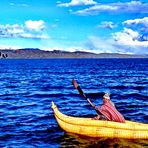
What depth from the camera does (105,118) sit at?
80.7 feet

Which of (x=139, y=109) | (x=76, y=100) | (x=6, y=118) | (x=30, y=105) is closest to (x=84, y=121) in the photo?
(x=6, y=118)

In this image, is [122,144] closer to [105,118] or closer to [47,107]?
[105,118]

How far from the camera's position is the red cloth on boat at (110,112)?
79.4 feet

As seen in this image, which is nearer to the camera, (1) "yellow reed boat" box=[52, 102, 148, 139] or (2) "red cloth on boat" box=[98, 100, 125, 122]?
(1) "yellow reed boat" box=[52, 102, 148, 139]

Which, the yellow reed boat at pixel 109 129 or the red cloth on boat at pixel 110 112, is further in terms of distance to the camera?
the red cloth on boat at pixel 110 112

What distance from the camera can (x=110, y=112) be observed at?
2422 centimetres

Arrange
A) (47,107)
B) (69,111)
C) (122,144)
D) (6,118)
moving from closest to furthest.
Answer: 1. (122,144)
2. (6,118)
3. (69,111)
4. (47,107)

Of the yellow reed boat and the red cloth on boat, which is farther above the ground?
the red cloth on boat

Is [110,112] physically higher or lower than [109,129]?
higher

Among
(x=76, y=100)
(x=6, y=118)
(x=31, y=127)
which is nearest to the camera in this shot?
(x=31, y=127)

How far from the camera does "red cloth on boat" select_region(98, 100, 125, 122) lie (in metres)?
24.2

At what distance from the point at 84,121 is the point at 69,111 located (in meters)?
10.7

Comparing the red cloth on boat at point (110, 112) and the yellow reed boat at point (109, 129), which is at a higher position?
the red cloth on boat at point (110, 112)

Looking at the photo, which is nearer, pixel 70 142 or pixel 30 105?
pixel 70 142
